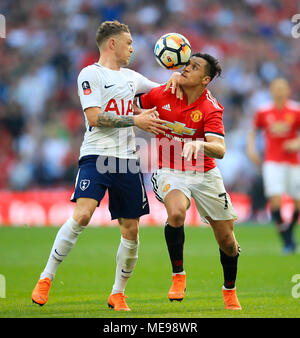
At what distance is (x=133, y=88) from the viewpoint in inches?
252

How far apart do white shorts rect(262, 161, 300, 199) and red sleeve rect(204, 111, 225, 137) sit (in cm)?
569

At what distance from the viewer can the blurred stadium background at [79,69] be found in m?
17.7

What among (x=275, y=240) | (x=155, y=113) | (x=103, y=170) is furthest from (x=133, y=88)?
(x=275, y=240)

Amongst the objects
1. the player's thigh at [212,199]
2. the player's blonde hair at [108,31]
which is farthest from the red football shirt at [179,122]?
the player's blonde hair at [108,31]

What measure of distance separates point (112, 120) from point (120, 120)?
0.07m

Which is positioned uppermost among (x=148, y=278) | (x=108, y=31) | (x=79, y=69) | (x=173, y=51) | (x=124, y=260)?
(x=79, y=69)

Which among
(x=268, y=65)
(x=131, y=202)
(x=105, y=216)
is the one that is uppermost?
(x=268, y=65)

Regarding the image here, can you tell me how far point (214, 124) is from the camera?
6.12m

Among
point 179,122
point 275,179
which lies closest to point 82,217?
point 179,122

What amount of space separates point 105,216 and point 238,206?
336 cm

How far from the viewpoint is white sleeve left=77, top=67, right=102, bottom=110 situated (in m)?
6.05

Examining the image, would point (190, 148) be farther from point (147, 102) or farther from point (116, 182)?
point (147, 102)
